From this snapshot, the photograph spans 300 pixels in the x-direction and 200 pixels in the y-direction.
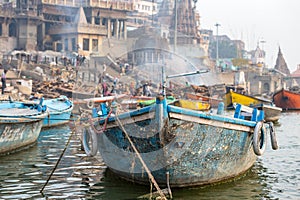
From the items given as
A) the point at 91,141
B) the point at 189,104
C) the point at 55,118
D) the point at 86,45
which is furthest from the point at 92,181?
the point at 86,45

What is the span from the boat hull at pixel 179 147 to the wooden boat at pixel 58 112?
789cm

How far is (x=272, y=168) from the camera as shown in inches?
487

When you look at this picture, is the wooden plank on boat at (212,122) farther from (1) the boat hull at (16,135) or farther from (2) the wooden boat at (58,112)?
(2) the wooden boat at (58,112)

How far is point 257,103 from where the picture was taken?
91.1ft

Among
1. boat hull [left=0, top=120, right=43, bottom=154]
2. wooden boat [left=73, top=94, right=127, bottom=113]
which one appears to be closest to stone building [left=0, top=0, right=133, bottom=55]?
wooden boat [left=73, top=94, right=127, bottom=113]

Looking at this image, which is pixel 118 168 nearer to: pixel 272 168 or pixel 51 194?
pixel 51 194

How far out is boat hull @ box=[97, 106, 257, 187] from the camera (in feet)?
28.6

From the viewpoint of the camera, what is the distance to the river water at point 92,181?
9195 millimetres

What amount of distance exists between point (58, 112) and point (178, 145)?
407 inches

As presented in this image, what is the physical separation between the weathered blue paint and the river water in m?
0.32

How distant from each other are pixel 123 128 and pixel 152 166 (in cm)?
87

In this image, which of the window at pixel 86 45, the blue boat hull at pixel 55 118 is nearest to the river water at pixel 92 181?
the blue boat hull at pixel 55 118

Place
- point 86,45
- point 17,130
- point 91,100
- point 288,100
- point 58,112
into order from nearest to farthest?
point 17,130
point 91,100
point 58,112
point 288,100
point 86,45

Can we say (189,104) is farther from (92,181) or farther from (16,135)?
(16,135)
